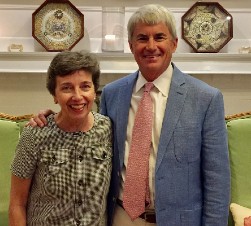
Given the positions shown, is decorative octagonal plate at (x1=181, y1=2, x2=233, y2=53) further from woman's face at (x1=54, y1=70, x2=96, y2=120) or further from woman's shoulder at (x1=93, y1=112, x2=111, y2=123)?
woman's face at (x1=54, y1=70, x2=96, y2=120)

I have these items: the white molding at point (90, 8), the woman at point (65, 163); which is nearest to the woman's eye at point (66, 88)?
the woman at point (65, 163)

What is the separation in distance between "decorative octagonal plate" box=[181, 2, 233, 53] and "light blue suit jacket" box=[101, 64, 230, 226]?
1753 mm

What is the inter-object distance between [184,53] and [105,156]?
1881mm

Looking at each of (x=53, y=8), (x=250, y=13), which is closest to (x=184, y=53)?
(x=250, y=13)

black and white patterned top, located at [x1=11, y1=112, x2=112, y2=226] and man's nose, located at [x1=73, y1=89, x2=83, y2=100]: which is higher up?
man's nose, located at [x1=73, y1=89, x2=83, y2=100]

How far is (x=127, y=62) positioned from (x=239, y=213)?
1523mm

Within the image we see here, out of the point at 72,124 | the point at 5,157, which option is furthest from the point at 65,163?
the point at 5,157

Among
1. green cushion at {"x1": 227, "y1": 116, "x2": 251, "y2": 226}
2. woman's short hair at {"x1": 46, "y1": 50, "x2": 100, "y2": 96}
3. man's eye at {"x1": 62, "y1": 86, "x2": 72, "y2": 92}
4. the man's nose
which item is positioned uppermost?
woman's short hair at {"x1": 46, "y1": 50, "x2": 100, "y2": 96}

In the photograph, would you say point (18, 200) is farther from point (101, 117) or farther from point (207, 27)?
point (207, 27)

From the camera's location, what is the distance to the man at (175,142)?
1536 mm

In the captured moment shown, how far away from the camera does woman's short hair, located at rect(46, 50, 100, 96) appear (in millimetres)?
1455

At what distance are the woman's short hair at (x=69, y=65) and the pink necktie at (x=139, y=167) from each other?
0.81ft

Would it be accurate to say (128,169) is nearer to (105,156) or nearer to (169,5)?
(105,156)

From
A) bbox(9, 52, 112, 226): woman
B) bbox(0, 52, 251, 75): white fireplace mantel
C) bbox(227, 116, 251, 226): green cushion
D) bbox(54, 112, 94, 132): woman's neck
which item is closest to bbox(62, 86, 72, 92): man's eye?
bbox(9, 52, 112, 226): woman
